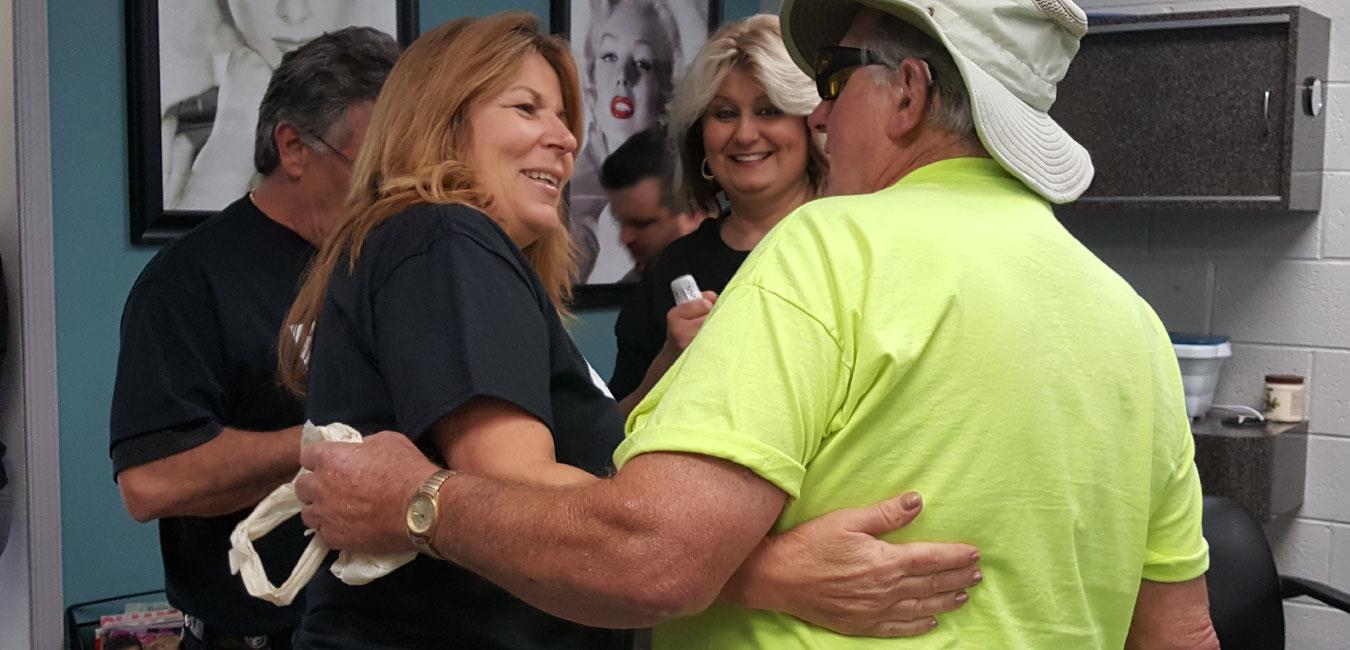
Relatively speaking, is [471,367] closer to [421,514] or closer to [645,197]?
[421,514]

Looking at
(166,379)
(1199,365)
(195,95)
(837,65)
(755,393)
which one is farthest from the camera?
(1199,365)

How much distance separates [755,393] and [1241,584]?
1.99 metres

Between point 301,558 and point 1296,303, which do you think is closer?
point 301,558

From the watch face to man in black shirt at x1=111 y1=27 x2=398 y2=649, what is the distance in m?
0.76

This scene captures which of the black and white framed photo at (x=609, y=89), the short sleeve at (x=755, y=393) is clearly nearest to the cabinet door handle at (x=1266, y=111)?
the black and white framed photo at (x=609, y=89)

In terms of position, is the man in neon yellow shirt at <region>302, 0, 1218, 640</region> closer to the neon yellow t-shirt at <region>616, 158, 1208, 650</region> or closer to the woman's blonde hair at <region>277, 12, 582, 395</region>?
the neon yellow t-shirt at <region>616, 158, 1208, 650</region>

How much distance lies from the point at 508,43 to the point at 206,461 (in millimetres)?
800

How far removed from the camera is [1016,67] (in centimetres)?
115

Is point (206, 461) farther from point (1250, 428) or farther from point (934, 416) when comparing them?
point (1250, 428)

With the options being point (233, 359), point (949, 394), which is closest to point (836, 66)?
point (949, 394)

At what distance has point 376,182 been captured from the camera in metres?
1.38

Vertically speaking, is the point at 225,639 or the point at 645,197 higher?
A: the point at 645,197

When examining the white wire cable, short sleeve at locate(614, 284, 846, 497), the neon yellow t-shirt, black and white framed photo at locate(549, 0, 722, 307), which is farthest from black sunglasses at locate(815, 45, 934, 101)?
the white wire cable

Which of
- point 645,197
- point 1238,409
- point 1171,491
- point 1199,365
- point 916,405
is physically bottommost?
point 1238,409
